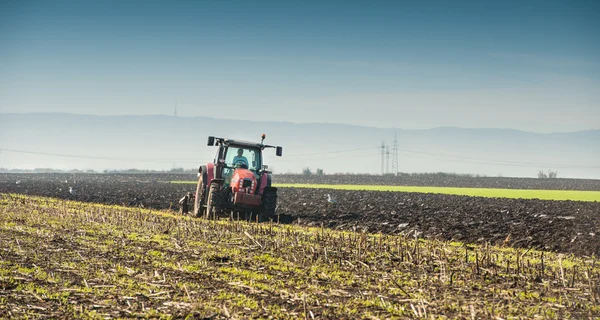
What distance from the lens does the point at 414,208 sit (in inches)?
999

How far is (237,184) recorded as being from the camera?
20094 mm

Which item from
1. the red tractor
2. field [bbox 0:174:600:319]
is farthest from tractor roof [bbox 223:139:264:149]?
field [bbox 0:174:600:319]

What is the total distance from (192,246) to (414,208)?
1374 cm

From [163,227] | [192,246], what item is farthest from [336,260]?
[163,227]

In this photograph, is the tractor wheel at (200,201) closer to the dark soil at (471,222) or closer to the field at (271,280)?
the dark soil at (471,222)

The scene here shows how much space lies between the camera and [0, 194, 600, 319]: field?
8062mm

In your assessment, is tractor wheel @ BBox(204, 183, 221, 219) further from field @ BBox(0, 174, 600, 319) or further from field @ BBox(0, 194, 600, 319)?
field @ BBox(0, 194, 600, 319)

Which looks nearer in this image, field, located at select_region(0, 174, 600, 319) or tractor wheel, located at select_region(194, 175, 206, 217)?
field, located at select_region(0, 174, 600, 319)

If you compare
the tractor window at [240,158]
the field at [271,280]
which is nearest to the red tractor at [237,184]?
the tractor window at [240,158]

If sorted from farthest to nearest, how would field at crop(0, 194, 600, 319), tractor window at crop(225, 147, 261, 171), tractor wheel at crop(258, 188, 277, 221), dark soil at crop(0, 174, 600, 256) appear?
tractor window at crop(225, 147, 261, 171) < tractor wheel at crop(258, 188, 277, 221) < dark soil at crop(0, 174, 600, 256) < field at crop(0, 194, 600, 319)

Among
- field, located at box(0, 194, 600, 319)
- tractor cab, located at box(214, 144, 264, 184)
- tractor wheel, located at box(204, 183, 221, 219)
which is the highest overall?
tractor cab, located at box(214, 144, 264, 184)

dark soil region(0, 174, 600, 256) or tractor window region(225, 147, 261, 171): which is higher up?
tractor window region(225, 147, 261, 171)

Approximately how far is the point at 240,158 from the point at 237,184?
159 centimetres

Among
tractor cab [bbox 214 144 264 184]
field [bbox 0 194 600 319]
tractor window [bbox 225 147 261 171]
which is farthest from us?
tractor window [bbox 225 147 261 171]
